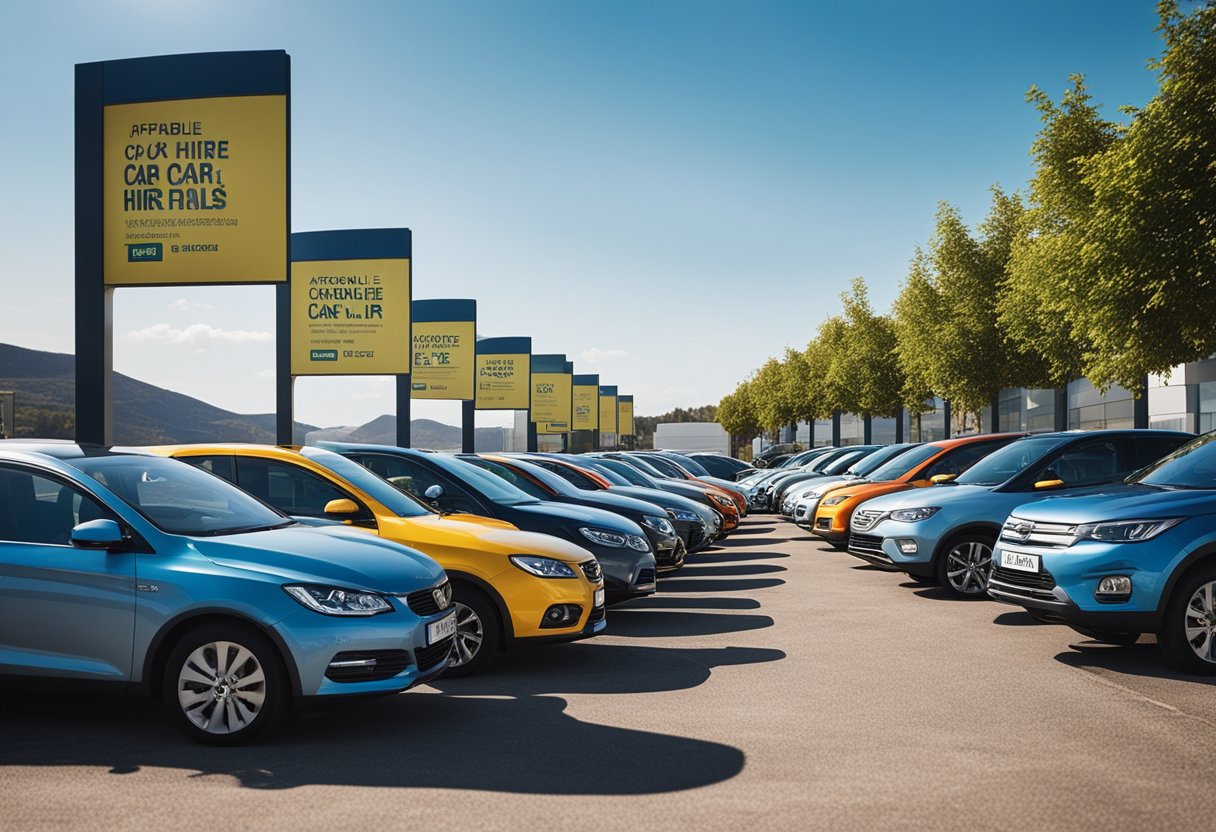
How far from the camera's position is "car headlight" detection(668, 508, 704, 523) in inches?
592

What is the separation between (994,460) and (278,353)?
38.9ft

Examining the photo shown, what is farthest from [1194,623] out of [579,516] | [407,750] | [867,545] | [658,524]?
[658,524]

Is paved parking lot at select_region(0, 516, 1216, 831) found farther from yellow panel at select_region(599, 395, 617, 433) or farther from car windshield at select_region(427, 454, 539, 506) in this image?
yellow panel at select_region(599, 395, 617, 433)

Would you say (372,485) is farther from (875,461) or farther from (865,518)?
(875,461)

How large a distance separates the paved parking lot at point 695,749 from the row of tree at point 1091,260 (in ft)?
40.2

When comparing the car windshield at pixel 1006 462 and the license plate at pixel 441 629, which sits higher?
the car windshield at pixel 1006 462

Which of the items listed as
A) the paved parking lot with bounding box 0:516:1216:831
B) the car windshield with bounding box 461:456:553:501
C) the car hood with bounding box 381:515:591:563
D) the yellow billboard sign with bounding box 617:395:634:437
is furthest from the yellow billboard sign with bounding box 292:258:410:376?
the yellow billboard sign with bounding box 617:395:634:437

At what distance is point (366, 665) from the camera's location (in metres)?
5.95

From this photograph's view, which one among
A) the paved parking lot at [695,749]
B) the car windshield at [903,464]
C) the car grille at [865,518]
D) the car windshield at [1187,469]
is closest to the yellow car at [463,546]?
the paved parking lot at [695,749]

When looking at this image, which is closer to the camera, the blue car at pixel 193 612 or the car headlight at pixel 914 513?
the blue car at pixel 193 612

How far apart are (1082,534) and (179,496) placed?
20.1 feet

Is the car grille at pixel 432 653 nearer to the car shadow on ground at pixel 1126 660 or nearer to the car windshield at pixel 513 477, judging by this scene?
the car shadow on ground at pixel 1126 660

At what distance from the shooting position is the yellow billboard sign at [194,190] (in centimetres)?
1444

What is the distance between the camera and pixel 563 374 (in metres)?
59.7
